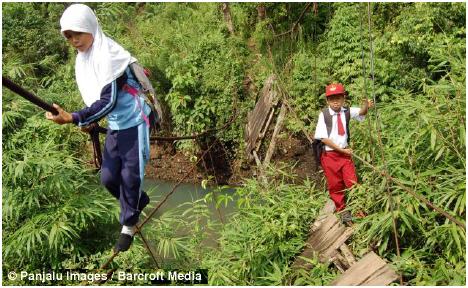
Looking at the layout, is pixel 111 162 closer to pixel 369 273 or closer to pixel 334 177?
pixel 369 273

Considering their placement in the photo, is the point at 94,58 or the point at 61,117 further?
the point at 94,58

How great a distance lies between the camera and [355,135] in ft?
15.5

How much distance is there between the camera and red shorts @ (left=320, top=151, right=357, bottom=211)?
4.03 metres

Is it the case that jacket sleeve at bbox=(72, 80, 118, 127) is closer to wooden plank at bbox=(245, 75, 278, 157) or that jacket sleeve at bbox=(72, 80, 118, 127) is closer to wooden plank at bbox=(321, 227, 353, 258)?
wooden plank at bbox=(321, 227, 353, 258)

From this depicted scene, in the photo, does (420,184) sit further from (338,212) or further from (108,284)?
(108,284)

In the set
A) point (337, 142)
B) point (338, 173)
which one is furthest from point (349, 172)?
point (337, 142)

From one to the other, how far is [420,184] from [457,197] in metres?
0.29

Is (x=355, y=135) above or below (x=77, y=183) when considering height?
above

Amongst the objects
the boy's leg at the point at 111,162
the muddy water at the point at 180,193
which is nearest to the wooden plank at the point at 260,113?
the muddy water at the point at 180,193

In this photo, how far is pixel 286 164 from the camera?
5.16 meters

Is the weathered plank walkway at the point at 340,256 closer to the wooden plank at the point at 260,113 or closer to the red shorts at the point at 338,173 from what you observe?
the red shorts at the point at 338,173

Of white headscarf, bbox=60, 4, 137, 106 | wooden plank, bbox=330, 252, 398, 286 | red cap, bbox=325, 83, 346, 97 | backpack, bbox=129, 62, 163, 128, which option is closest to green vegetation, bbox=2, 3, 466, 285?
wooden plank, bbox=330, 252, 398, 286

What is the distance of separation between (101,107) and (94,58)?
0.24m

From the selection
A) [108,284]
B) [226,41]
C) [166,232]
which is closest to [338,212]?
[166,232]
